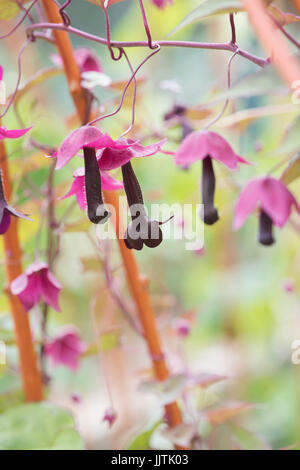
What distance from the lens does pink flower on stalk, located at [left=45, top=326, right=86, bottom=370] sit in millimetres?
508

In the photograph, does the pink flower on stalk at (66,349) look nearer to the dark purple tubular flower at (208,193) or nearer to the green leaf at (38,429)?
the green leaf at (38,429)

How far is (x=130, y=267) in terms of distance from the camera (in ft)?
A: 1.31

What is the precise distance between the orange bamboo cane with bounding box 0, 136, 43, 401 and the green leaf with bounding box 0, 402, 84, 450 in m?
0.02

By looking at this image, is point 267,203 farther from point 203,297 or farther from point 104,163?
point 203,297

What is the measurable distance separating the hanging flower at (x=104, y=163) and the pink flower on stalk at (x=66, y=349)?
0.84ft

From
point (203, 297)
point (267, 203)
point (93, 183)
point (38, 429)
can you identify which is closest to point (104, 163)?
point (93, 183)

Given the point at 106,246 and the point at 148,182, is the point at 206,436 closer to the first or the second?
the point at 106,246

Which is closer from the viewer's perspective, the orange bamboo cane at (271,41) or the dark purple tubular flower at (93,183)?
the orange bamboo cane at (271,41)

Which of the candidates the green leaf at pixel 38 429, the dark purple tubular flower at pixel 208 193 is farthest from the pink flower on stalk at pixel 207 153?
the green leaf at pixel 38 429

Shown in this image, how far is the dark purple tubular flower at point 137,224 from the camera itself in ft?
0.91

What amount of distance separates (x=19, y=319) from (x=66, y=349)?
9cm

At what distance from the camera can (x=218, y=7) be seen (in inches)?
10.8
